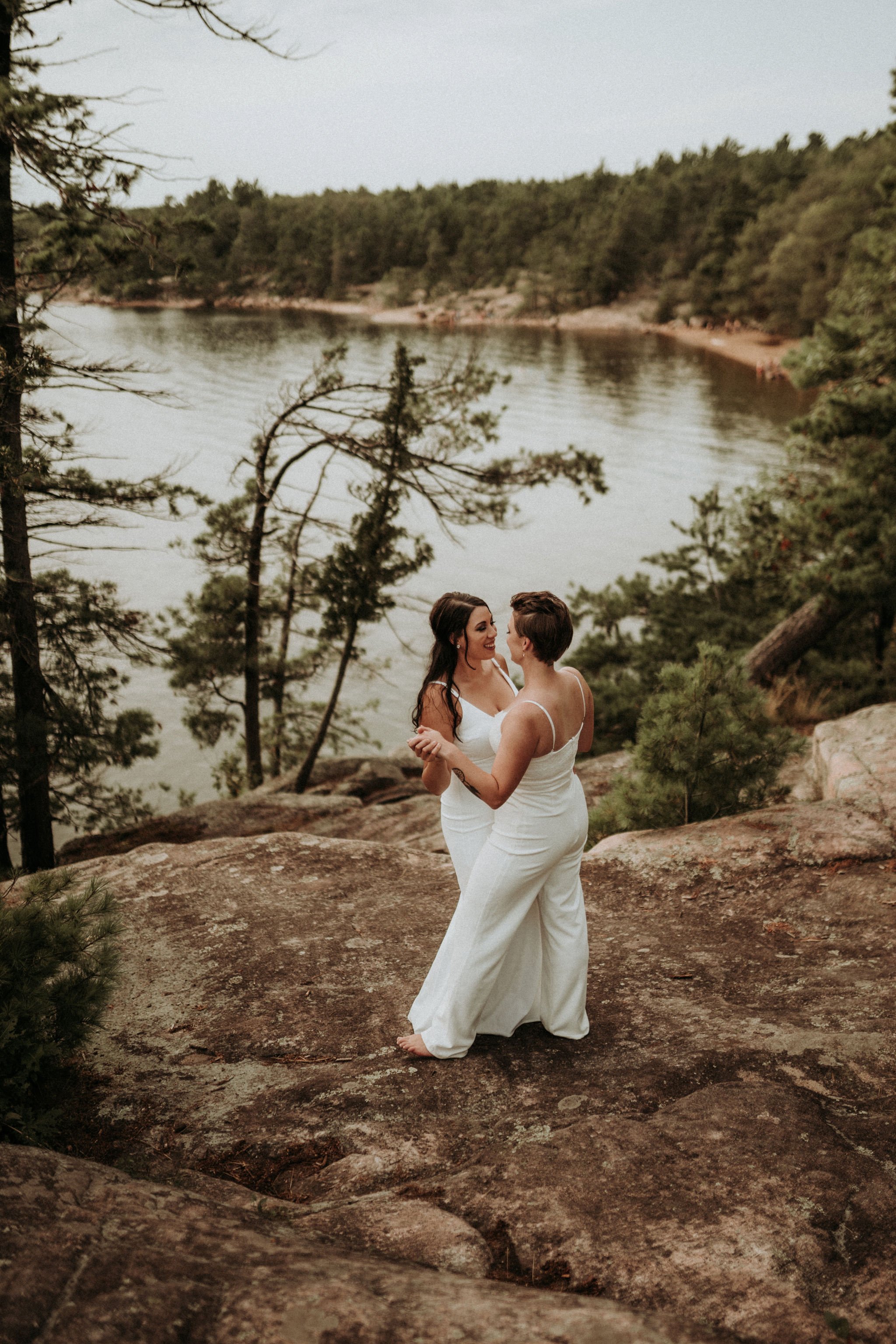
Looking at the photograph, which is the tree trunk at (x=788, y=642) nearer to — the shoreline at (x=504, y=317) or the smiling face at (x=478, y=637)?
the smiling face at (x=478, y=637)

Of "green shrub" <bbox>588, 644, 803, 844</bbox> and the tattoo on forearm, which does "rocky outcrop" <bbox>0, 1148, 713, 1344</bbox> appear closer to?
the tattoo on forearm

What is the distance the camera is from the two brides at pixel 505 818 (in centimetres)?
360

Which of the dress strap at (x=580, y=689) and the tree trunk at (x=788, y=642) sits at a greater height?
the dress strap at (x=580, y=689)

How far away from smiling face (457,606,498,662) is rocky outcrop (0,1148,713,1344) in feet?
7.17

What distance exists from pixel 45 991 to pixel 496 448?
111ft

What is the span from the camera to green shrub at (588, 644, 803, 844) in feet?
22.1

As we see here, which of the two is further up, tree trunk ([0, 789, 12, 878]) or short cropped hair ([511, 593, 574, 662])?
short cropped hair ([511, 593, 574, 662])

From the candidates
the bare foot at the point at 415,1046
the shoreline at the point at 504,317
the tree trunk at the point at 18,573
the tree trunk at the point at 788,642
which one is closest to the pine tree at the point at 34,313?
the tree trunk at the point at 18,573

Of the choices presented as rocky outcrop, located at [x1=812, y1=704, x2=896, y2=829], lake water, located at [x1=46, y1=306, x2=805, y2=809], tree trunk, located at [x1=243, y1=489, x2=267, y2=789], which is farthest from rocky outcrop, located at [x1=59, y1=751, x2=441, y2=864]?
rocky outcrop, located at [x1=812, y1=704, x2=896, y2=829]

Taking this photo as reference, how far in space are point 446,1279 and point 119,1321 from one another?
82 cm

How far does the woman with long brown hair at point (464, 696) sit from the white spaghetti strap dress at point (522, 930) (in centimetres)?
8

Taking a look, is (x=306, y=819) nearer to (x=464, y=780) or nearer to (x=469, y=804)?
(x=469, y=804)

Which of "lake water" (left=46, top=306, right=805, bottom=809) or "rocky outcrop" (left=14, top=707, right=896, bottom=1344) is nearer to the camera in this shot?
"rocky outcrop" (left=14, top=707, right=896, bottom=1344)

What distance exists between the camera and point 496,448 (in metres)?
35.5
